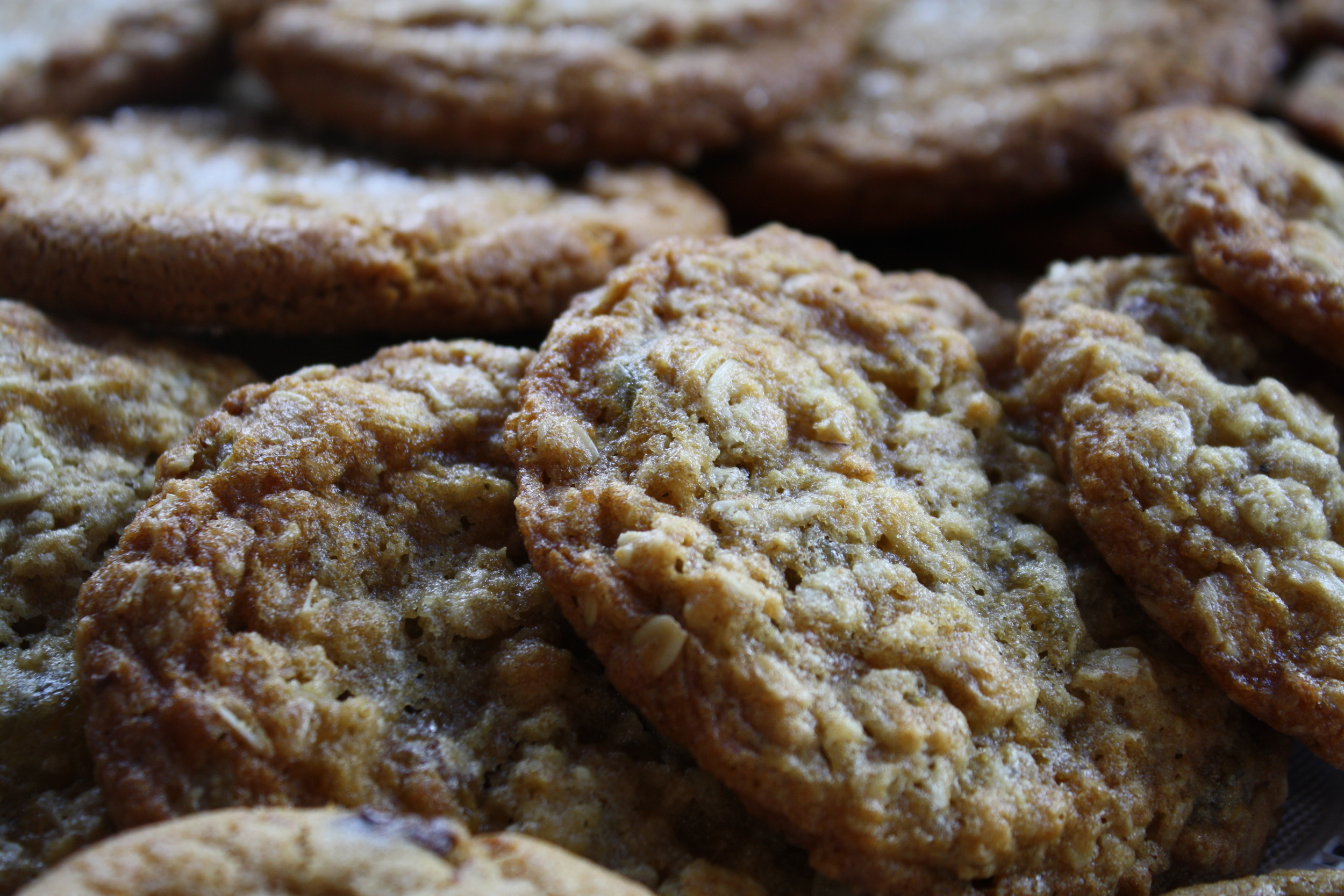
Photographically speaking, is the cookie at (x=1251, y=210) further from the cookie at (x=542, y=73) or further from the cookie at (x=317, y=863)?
the cookie at (x=317, y=863)

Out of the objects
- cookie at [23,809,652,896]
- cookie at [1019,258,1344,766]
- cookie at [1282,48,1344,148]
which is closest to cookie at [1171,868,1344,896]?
cookie at [1019,258,1344,766]

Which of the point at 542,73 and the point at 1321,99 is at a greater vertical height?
the point at 542,73

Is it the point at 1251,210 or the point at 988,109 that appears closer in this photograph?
the point at 1251,210

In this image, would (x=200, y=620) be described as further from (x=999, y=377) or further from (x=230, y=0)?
(x=230, y=0)

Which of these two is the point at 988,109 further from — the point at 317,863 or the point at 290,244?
the point at 317,863

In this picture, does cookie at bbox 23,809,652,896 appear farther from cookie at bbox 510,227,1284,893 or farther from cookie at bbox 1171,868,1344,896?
cookie at bbox 1171,868,1344,896

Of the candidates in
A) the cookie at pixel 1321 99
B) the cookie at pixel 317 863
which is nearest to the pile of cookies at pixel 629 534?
the cookie at pixel 317 863

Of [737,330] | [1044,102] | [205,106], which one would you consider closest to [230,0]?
[205,106]

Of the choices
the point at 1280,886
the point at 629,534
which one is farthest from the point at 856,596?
the point at 1280,886

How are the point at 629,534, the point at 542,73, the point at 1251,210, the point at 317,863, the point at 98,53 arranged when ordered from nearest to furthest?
the point at 317,863 → the point at 629,534 → the point at 1251,210 → the point at 542,73 → the point at 98,53
